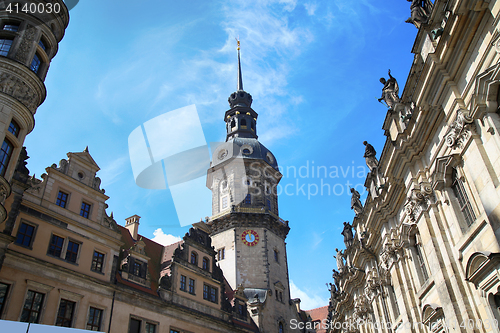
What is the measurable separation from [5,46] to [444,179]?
804 inches

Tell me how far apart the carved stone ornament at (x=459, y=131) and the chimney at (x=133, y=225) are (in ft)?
84.1

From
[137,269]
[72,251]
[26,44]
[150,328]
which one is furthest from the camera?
[137,269]

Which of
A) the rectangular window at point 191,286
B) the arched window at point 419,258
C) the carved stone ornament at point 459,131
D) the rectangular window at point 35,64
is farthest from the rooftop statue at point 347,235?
the rectangular window at point 35,64

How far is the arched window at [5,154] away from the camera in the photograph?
56.8 feet

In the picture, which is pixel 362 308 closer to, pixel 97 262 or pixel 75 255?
pixel 97 262

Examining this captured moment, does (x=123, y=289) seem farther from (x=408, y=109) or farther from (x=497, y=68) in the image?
(x=497, y=68)

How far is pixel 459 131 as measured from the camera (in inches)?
533

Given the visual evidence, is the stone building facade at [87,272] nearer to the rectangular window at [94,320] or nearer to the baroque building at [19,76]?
the rectangular window at [94,320]

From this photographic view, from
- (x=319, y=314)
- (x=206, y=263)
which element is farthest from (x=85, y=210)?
(x=319, y=314)

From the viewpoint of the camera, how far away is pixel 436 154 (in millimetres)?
15523

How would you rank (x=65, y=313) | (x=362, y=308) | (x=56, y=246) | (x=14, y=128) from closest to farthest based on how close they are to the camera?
(x=14, y=128), (x=65, y=313), (x=56, y=246), (x=362, y=308)

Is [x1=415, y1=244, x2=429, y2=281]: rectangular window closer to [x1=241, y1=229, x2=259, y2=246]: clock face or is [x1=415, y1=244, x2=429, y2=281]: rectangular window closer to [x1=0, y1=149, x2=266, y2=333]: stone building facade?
[x1=0, y1=149, x2=266, y2=333]: stone building facade

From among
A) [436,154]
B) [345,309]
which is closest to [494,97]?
[436,154]

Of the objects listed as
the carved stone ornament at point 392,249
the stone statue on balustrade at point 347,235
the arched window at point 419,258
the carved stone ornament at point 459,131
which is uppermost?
the stone statue on balustrade at point 347,235
